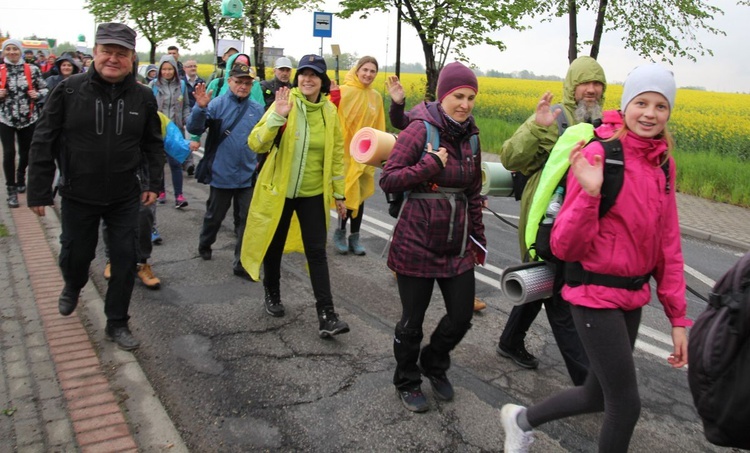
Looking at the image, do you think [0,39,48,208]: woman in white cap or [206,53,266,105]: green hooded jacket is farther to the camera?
[0,39,48,208]: woman in white cap

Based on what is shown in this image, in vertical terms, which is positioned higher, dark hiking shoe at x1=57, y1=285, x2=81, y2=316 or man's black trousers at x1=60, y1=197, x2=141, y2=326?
man's black trousers at x1=60, y1=197, x2=141, y2=326

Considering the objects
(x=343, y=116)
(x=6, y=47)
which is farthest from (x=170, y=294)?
(x=6, y=47)

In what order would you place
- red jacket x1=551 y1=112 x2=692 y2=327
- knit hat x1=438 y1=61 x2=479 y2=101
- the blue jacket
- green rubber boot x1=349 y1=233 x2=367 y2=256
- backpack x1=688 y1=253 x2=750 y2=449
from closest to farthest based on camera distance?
backpack x1=688 y1=253 x2=750 y2=449 < red jacket x1=551 y1=112 x2=692 y2=327 < knit hat x1=438 y1=61 x2=479 y2=101 < the blue jacket < green rubber boot x1=349 y1=233 x2=367 y2=256

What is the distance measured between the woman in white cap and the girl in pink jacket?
7584 millimetres

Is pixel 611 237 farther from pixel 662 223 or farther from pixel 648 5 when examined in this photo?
pixel 648 5

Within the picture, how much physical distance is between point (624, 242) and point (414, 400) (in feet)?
5.09

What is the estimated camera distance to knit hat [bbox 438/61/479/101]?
3422mm

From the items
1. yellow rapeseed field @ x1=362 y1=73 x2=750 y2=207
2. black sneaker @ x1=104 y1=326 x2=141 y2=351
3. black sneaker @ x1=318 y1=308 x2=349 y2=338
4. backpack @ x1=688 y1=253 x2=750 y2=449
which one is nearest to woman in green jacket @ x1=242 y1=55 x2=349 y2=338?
black sneaker @ x1=318 y1=308 x2=349 y2=338

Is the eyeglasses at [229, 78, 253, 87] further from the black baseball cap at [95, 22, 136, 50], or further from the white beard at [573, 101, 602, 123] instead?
the white beard at [573, 101, 602, 123]

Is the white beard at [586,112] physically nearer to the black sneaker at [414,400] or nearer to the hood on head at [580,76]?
the hood on head at [580,76]

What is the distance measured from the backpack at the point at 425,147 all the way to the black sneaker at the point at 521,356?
140 cm

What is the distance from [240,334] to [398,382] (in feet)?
4.71

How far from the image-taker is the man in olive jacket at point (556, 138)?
3.66 m

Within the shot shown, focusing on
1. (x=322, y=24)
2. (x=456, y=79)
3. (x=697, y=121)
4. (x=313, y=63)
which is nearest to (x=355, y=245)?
(x=313, y=63)
